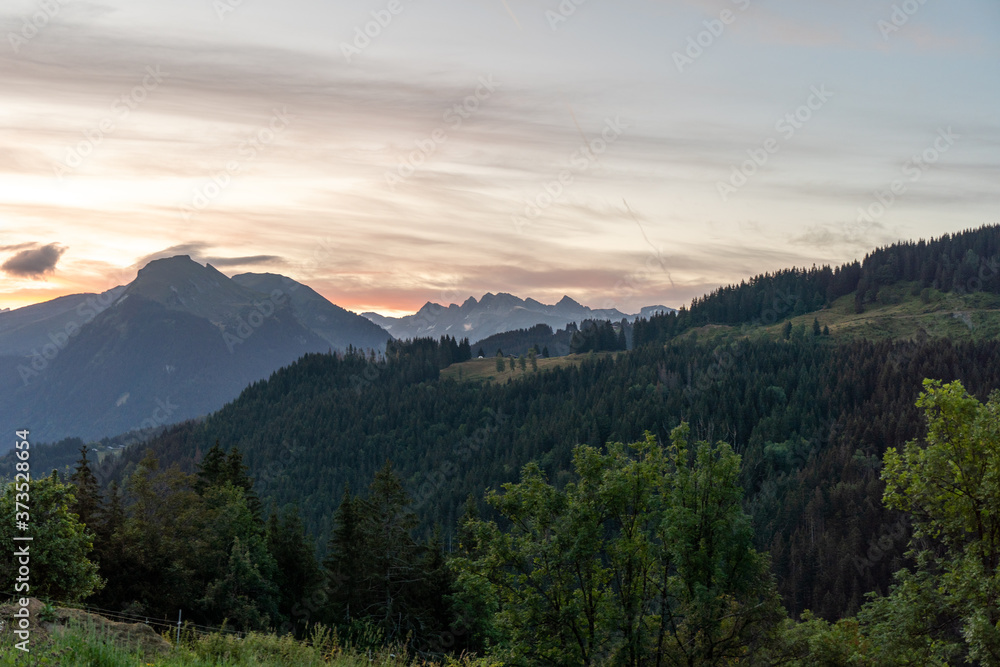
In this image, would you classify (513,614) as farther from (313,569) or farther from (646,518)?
(313,569)

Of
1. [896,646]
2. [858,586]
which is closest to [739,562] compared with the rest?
[896,646]

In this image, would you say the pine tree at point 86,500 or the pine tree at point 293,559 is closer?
the pine tree at point 86,500

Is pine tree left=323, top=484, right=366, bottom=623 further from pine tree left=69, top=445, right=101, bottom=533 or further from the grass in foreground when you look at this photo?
the grass in foreground

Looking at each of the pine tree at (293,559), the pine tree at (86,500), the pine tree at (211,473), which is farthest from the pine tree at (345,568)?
the pine tree at (86,500)

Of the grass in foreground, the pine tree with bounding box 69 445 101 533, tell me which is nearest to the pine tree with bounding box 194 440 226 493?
the pine tree with bounding box 69 445 101 533

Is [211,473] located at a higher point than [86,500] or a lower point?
lower

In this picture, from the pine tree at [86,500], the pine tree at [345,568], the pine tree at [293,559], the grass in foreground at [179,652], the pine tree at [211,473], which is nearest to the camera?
the grass in foreground at [179,652]

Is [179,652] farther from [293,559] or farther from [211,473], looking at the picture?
[211,473]

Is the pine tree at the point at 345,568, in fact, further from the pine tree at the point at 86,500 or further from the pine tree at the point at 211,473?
the pine tree at the point at 86,500

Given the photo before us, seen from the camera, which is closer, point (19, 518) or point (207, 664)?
point (207, 664)

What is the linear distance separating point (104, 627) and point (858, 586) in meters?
159

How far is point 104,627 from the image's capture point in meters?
19.4

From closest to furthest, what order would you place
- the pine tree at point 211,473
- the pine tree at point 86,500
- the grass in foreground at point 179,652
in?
the grass in foreground at point 179,652
the pine tree at point 86,500
the pine tree at point 211,473

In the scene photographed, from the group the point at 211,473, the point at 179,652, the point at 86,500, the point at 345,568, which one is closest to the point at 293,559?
the point at 345,568
